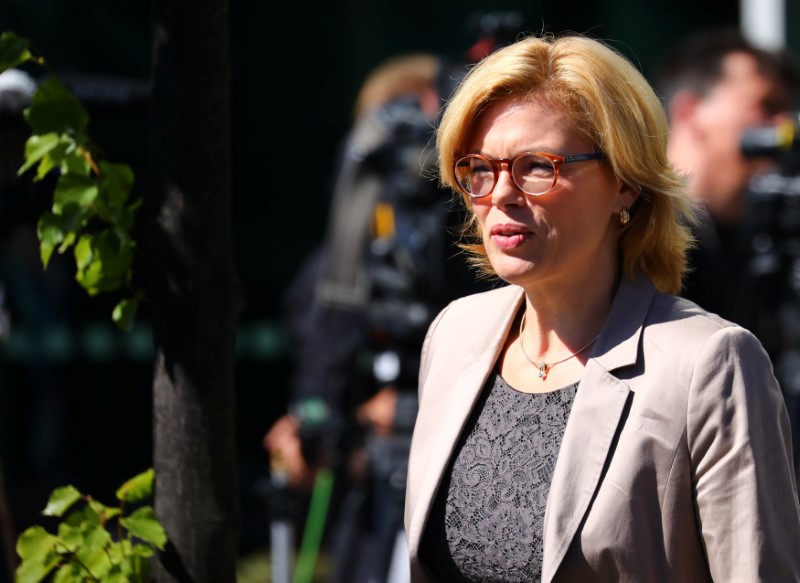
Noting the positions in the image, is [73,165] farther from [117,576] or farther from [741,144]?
[741,144]

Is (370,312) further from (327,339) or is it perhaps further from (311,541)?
(311,541)

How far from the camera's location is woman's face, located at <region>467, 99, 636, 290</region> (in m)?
2.32

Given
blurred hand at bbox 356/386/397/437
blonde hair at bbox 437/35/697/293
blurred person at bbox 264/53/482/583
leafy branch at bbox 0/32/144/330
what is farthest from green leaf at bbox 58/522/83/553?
A: blurred hand at bbox 356/386/397/437

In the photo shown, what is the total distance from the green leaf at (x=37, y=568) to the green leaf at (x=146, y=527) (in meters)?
0.13

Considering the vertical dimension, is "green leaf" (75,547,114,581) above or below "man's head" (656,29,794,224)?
below

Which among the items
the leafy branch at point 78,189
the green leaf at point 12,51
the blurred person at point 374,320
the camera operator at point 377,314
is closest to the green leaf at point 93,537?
the leafy branch at point 78,189

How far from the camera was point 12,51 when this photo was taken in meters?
2.33

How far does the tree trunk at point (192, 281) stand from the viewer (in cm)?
240

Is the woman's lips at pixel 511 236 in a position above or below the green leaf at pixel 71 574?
above

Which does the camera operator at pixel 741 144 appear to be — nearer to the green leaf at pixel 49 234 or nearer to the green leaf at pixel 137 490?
the green leaf at pixel 137 490

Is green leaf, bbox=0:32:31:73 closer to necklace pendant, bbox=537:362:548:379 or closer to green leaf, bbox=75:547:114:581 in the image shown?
green leaf, bbox=75:547:114:581

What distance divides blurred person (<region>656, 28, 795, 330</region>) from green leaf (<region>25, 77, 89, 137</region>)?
233 centimetres

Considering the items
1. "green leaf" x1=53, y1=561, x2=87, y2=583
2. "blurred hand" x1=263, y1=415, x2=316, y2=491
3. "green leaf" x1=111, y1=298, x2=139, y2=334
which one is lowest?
"blurred hand" x1=263, y1=415, x2=316, y2=491

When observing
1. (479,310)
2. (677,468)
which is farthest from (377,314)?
(677,468)
